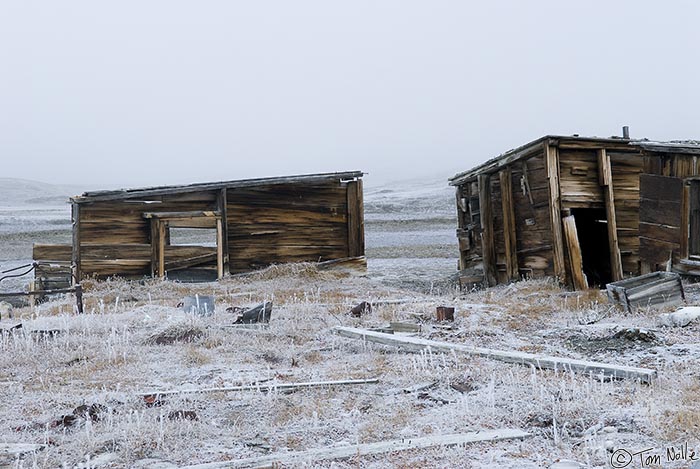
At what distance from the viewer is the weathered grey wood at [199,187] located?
15.2 metres

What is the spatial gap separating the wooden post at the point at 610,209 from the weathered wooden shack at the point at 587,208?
0.07 ft

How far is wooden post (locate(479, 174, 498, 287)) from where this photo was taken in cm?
1559

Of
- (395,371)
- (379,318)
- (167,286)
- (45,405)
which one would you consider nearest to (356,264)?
(167,286)

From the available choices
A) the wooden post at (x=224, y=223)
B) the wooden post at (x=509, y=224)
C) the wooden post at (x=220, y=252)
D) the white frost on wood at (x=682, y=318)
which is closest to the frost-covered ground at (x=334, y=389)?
the white frost on wood at (x=682, y=318)

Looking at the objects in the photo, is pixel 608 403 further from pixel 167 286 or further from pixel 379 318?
pixel 167 286

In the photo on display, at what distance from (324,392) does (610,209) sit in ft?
32.0

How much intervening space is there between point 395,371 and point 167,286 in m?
9.87

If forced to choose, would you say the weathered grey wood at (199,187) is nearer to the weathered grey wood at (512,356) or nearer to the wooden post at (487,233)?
the wooden post at (487,233)

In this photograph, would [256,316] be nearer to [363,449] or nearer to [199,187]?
[363,449]

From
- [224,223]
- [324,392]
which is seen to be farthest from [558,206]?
[324,392]

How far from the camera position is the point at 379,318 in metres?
8.86

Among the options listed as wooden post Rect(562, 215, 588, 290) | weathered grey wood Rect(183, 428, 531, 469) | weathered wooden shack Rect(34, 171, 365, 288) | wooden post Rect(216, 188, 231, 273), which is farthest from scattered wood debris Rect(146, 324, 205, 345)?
wooden post Rect(216, 188, 231, 273)

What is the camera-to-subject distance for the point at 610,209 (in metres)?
13.0

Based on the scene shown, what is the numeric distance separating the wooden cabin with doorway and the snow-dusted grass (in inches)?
153
